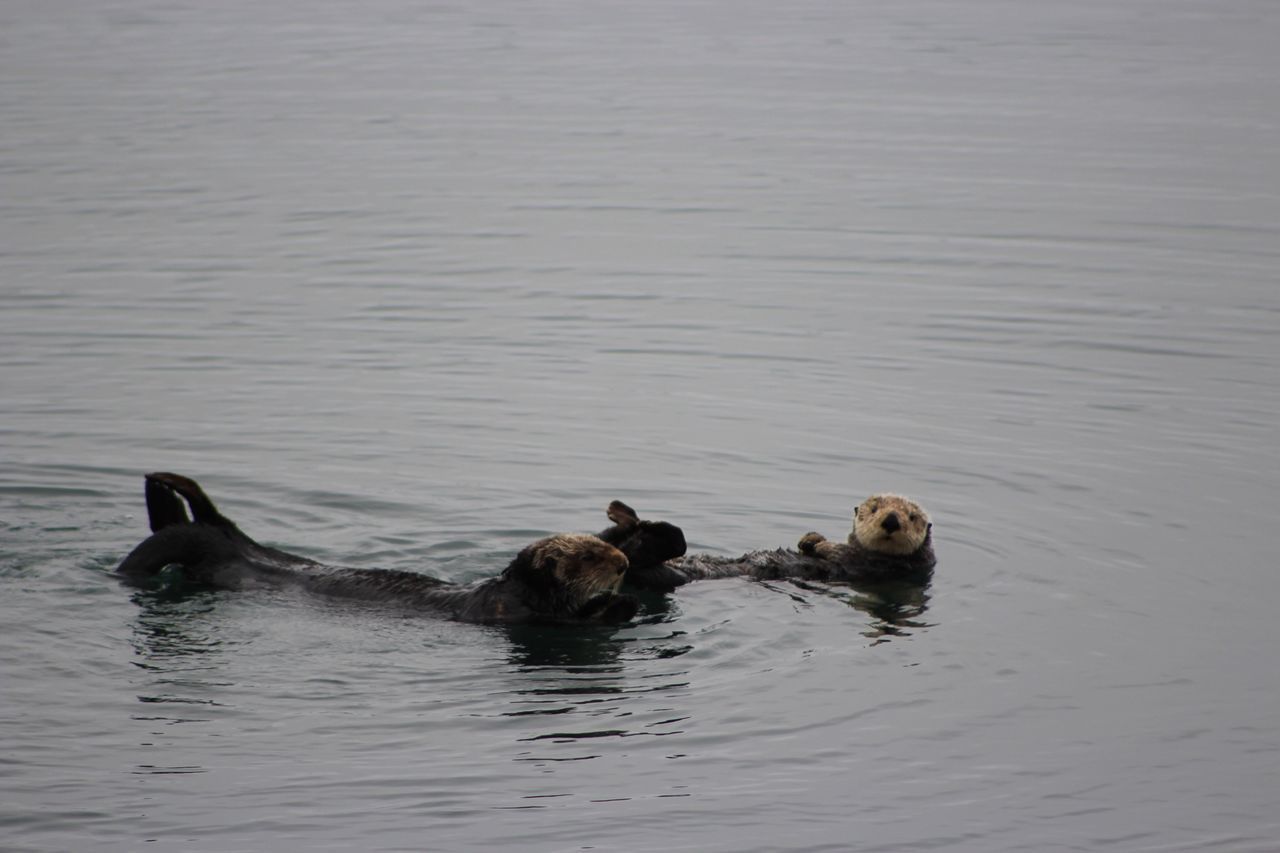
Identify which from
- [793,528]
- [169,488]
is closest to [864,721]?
[793,528]

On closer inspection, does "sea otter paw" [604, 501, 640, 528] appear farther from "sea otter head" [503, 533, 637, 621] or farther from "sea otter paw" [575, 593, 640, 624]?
"sea otter paw" [575, 593, 640, 624]

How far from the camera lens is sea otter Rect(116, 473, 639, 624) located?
6340mm

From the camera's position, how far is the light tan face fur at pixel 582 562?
633 centimetres

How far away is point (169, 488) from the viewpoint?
252 inches

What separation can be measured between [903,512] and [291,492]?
317 centimetres

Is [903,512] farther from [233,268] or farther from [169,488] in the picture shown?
[233,268]

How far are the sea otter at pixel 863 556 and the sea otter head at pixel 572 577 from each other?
0.70 metres

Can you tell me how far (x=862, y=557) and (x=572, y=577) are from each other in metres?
1.60

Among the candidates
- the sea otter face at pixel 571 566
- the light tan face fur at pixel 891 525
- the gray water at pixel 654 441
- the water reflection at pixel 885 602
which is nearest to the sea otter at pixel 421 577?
the sea otter face at pixel 571 566

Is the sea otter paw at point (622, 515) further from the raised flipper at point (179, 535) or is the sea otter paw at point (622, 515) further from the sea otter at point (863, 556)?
the raised flipper at point (179, 535)

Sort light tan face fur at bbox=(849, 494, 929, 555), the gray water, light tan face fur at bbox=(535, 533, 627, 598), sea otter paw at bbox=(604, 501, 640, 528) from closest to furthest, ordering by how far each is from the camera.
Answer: the gray water < light tan face fur at bbox=(535, 533, 627, 598) < sea otter paw at bbox=(604, 501, 640, 528) < light tan face fur at bbox=(849, 494, 929, 555)

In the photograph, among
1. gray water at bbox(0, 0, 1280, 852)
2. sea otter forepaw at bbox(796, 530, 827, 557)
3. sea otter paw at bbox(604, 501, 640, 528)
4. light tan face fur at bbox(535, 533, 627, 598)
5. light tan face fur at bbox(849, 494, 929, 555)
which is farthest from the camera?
sea otter forepaw at bbox(796, 530, 827, 557)

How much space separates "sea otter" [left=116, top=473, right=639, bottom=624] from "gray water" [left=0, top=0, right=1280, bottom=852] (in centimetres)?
11

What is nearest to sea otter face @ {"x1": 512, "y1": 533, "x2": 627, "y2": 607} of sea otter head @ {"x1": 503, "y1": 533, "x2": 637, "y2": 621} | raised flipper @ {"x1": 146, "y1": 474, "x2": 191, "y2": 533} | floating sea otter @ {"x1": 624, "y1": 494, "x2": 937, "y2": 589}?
sea otter head @ {"x1": 503, "y1": 533, "x2": 637, "y2": 621}
